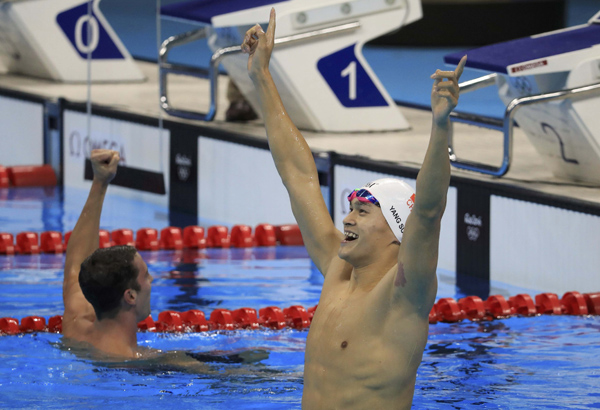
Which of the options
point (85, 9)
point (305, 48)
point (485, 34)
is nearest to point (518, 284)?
point (305, 48)

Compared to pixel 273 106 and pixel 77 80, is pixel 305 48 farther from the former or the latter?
pixel 273 106

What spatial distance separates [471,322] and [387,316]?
2.65 metres

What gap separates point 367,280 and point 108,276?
1.37m

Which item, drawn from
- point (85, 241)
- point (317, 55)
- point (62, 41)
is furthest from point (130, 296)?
point (62, 41)

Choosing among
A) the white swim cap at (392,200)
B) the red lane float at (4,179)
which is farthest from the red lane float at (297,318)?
the red lane float at (4,179)

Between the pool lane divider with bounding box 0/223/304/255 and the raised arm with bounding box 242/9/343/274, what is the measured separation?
369 cm

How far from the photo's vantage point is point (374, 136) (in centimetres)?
783

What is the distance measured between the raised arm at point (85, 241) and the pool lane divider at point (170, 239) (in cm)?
234

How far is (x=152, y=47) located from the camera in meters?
15.4

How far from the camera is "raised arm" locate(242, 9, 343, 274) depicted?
2.99 meters

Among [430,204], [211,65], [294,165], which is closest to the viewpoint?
[430,204]

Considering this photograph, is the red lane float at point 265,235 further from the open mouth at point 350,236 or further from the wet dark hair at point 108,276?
the open mouth at point 350,236

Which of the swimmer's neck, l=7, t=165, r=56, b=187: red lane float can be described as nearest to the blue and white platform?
l=7, t=165, r=56, b=187: red lane float

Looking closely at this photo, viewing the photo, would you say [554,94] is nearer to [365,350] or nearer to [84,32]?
[365,350]
